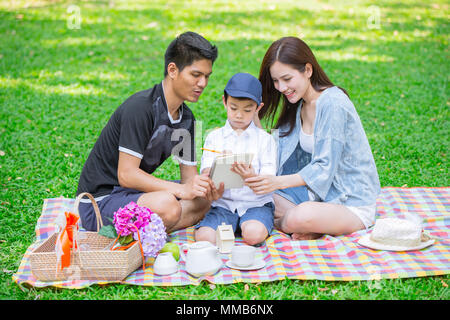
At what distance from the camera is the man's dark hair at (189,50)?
3.85 meters

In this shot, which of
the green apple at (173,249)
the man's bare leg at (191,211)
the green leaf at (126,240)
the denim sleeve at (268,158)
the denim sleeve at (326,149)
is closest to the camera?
the green leaf at (126,240)

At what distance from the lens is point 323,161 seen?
3.95 meters

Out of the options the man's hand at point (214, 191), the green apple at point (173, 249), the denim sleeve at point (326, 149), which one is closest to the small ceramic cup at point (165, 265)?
the green apple at point (173, 249)

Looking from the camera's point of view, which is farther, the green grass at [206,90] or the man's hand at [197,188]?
the man's hand at [197,188]

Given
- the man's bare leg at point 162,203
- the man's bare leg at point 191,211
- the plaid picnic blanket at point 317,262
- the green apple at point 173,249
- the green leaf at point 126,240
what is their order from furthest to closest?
the man's bare leg at point 191,211, the man's bare leg at point 162,203, the green apple at point 173,249, the green leaf at point 126,240, the plaid picnic blanket at point 317,262

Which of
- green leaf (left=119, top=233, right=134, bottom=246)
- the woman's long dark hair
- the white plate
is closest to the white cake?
the white plate

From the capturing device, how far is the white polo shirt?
408cm

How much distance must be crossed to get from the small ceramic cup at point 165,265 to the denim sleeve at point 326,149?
1.27 metres

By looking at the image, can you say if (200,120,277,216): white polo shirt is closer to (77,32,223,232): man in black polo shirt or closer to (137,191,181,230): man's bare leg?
(77,32,223,232): man in black polo shirt

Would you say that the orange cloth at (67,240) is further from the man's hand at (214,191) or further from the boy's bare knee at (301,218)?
the boy's bare knee at (301,218)

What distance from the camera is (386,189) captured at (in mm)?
5117
